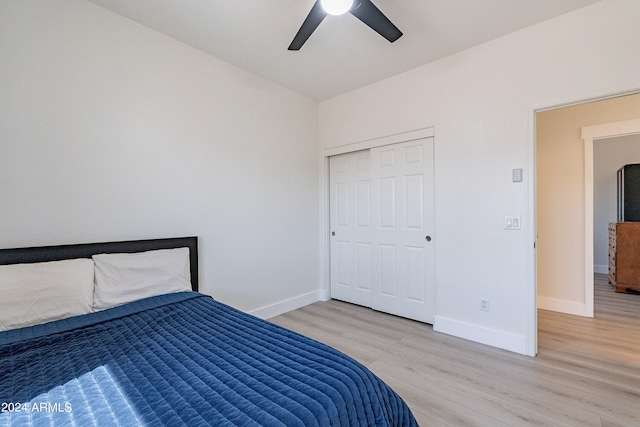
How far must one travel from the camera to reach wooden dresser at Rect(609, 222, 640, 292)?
12.7ft

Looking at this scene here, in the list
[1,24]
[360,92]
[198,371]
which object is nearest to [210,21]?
[1,24]

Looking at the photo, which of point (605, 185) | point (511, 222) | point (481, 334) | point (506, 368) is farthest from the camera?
point (605, 185)

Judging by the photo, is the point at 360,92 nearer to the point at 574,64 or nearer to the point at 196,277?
the point at 574,64

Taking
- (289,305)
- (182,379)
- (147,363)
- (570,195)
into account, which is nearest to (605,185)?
(570,195)

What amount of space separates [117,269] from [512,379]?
2880 mm

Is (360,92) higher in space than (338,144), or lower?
higher

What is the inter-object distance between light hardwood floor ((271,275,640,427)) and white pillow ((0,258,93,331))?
1839 mm

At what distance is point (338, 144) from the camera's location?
3688 millimetres

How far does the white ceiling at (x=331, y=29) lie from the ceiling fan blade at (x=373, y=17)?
0.91 ft

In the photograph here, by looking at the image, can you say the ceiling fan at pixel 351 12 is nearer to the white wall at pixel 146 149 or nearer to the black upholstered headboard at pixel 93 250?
the white wall at pixel 146 149

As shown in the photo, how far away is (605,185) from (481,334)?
478 centimetres

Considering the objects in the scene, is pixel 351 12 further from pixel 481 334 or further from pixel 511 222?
pixel 481 334

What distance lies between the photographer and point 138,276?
6.63ft

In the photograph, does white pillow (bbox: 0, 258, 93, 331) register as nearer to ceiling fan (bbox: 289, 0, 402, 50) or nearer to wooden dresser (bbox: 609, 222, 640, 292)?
ceiling fan (bbox: 289, 0, 402, 50)
